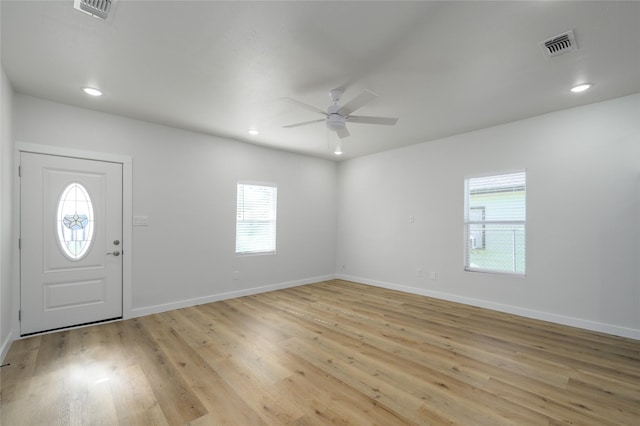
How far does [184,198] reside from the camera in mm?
4535

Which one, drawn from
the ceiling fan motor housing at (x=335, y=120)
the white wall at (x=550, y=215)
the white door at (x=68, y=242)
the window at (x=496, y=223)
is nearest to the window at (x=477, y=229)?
the window at (x=496, y=223)

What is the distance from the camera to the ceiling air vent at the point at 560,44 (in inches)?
89.8

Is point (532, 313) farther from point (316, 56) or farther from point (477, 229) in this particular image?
point (316, 56)

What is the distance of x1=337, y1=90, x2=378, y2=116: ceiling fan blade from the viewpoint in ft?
8.49

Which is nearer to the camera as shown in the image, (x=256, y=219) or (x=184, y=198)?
(x=184, y=198)

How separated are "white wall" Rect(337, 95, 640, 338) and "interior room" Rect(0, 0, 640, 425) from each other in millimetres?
28

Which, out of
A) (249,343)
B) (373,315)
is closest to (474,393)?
(373,315)

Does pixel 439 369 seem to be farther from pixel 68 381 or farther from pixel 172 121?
pixel 172 121

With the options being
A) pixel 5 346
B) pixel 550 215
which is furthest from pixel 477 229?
pixel 5 346

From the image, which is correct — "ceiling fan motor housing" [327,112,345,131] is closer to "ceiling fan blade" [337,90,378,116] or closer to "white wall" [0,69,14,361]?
"ceiling fan blade" [337,90,378,116]

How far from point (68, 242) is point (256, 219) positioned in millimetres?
2724

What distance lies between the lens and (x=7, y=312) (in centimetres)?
301

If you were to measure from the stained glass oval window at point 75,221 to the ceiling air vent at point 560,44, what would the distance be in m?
5.24

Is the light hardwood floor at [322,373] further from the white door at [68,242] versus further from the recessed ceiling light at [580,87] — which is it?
the recessed ceiling light at [580,87]
